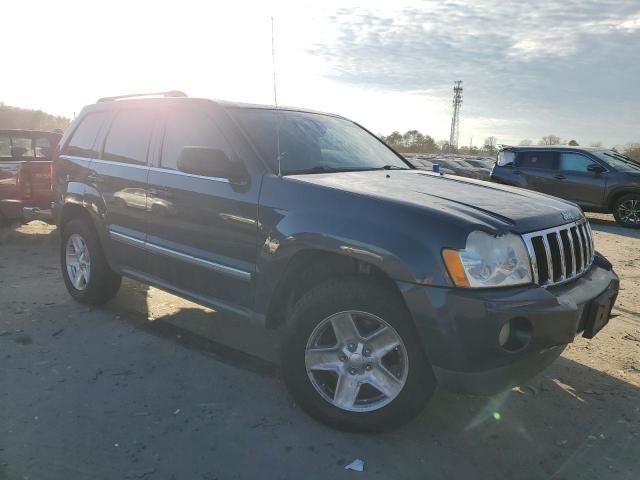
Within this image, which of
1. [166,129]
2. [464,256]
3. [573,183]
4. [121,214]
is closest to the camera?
[464,256]

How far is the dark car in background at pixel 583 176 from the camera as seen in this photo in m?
11.0

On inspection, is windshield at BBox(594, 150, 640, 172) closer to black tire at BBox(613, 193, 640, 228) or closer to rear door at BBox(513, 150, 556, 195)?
black tire at BBox(613, 193, 640, 228)

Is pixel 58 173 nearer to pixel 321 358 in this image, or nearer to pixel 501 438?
pixel 321 358

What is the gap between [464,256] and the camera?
239 centimetres

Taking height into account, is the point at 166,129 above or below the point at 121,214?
above

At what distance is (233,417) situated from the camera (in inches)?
117

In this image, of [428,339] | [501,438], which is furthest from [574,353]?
[428,339]

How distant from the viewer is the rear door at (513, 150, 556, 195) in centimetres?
1191

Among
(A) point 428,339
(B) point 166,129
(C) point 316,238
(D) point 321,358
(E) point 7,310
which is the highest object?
(B) point 166,129

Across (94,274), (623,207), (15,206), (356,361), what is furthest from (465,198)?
(623,207)

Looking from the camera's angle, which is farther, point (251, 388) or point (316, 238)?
point (251, 388)

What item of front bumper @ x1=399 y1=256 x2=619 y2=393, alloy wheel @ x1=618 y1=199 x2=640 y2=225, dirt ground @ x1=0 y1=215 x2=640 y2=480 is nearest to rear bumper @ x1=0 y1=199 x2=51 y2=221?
dirt ground @ x1=0 y1=215 x2=640 y2=480

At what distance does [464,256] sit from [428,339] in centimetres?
43

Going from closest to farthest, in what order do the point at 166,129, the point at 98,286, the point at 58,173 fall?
the point at 166,129, the point at 98,286, the point at 58,173
